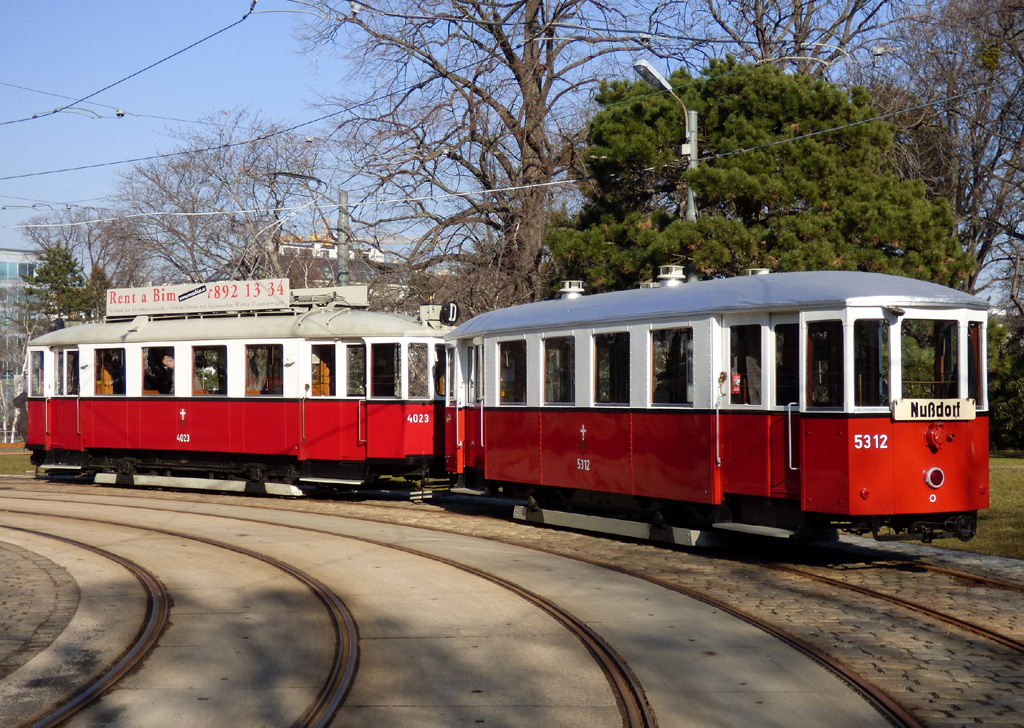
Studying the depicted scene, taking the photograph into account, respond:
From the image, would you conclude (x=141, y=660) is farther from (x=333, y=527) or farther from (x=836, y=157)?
(x=836, y=157)

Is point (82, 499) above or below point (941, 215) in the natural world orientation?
below

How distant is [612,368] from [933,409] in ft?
13.3

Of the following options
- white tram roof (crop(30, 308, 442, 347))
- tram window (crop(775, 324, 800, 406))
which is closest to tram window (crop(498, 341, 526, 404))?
white tram roof (crop(30, 308, 442, 347))

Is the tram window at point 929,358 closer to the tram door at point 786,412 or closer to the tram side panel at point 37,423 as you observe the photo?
the tram door at point 786,412

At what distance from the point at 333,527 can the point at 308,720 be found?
9.22 metres

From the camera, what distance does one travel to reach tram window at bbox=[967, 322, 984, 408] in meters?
11.3

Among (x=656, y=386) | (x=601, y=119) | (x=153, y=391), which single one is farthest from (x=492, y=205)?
(x=656, y=386)

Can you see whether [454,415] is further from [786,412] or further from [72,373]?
[72,373]

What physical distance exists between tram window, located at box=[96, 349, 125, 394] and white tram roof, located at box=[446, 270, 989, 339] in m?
10.2

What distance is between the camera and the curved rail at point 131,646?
6629 mm

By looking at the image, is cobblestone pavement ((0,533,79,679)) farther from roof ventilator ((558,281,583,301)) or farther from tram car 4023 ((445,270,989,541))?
roof ventilator ((558,281,583,301))

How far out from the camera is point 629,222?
21047 mm

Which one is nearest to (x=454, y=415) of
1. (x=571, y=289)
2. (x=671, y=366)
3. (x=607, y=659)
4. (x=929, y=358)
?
(x=571, y=289)

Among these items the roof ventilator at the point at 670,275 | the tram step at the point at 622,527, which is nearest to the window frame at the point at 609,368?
the roof ventilator at the point at 670,275
